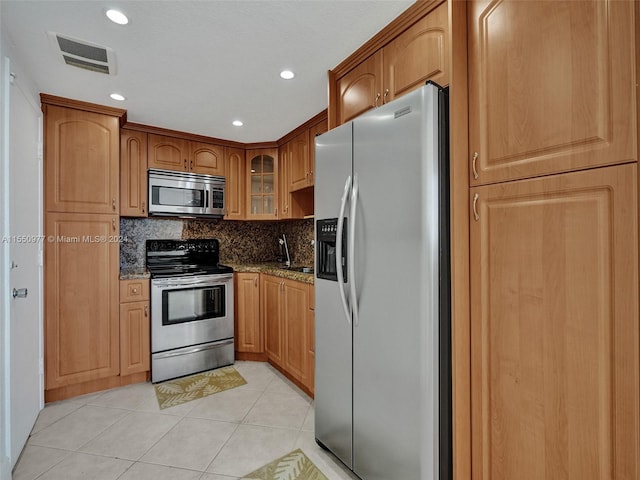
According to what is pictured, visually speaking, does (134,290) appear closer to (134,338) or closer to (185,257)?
(134,338)

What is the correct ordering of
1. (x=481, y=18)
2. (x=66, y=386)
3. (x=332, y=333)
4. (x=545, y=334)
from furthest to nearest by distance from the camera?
1. (x=66, y=386)
2. (x=332, y=333)
3. (x=481, y=18)
4. (x=545, y=334)

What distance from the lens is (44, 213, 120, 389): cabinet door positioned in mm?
2455

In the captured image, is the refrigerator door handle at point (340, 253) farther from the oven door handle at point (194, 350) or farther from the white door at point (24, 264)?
the oven door handle at point (194, 350)

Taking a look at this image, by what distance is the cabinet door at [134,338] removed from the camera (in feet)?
8.98

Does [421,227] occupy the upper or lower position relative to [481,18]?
lower

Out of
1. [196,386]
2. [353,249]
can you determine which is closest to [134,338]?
[196,386]

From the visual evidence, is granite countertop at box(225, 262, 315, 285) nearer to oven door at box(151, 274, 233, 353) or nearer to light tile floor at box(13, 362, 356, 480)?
oven door at box(151, 274, 233, 353)

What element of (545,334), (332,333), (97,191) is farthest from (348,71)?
(97,191)

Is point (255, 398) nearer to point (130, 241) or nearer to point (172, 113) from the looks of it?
point (130, 241)

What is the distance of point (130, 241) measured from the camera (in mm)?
3309

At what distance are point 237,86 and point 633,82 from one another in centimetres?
209

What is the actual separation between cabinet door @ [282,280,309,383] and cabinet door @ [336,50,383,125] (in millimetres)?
1330

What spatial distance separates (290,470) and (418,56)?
87.3 inches

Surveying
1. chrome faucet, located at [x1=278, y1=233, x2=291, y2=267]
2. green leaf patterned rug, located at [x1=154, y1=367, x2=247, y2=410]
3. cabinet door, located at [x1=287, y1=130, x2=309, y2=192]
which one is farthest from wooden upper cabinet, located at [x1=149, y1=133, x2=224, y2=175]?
green leaf patterned rug, located at [x1=154, y1=367, x2=247, y2=410]
